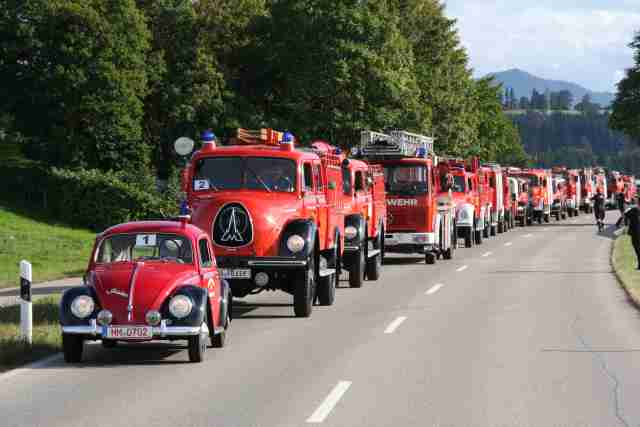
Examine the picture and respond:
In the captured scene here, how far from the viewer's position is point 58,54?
5572 cm

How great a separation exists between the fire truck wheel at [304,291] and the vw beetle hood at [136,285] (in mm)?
4501

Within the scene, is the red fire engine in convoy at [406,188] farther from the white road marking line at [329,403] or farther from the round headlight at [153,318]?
the white road marking line at [329,403]

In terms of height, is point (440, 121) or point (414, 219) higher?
point (440, 121)

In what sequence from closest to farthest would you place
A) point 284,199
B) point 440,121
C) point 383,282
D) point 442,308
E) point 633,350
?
point 633,350 < point 284,199 < point 442,308 < point 383,282 < point 440,121

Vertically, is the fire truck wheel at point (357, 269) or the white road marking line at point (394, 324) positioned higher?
the fire truck wheel at point (357, 269)

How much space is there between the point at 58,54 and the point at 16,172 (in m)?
6.55

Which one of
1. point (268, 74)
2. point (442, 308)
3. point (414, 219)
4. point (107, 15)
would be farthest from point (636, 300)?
point (268, 74)

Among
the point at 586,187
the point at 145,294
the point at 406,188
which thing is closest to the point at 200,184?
the point at 145,294

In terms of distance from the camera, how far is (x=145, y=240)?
14.2 meters

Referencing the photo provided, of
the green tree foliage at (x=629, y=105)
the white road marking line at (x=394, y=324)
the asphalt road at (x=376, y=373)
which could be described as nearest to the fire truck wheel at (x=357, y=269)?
the asphalt road at (x=376, y=373)

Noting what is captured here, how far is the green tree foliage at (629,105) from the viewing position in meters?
75.6

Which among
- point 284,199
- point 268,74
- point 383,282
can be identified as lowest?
point 383,282

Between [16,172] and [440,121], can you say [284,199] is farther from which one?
[440,121]

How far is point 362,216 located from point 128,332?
12.2 m
